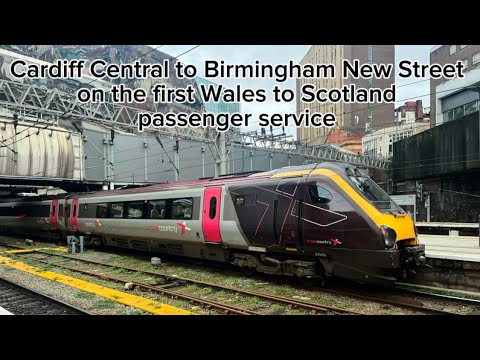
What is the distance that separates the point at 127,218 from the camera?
1550 centimetres

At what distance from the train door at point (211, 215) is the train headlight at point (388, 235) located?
476 centimetres

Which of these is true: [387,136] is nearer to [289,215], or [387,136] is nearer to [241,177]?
[241,177]

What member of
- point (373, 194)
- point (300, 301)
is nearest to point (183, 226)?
point (300, 301)

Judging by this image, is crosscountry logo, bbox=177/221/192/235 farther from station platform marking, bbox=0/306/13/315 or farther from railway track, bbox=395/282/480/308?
railway track, bbox=395/282/480/308

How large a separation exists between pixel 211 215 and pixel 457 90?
1221 inches

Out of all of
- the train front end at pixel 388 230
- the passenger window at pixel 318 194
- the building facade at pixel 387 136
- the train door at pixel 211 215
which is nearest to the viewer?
the train front end at pixel 388 230

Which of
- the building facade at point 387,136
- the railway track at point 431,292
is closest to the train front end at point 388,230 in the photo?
the railway track at point 431,292

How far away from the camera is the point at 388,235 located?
8211mm

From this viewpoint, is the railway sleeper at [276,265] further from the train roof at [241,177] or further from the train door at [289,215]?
the train roof at [241,177]

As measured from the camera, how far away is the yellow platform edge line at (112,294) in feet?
27.0

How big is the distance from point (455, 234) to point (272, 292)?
468 inches

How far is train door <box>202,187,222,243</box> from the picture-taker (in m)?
11.5

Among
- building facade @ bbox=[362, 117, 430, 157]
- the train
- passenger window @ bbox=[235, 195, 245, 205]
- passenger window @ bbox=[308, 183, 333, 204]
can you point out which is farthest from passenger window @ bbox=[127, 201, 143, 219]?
building facade @ bbox=[362, 117, 430, 157]

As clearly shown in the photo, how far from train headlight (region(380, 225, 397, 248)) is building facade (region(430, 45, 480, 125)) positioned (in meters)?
21.2
